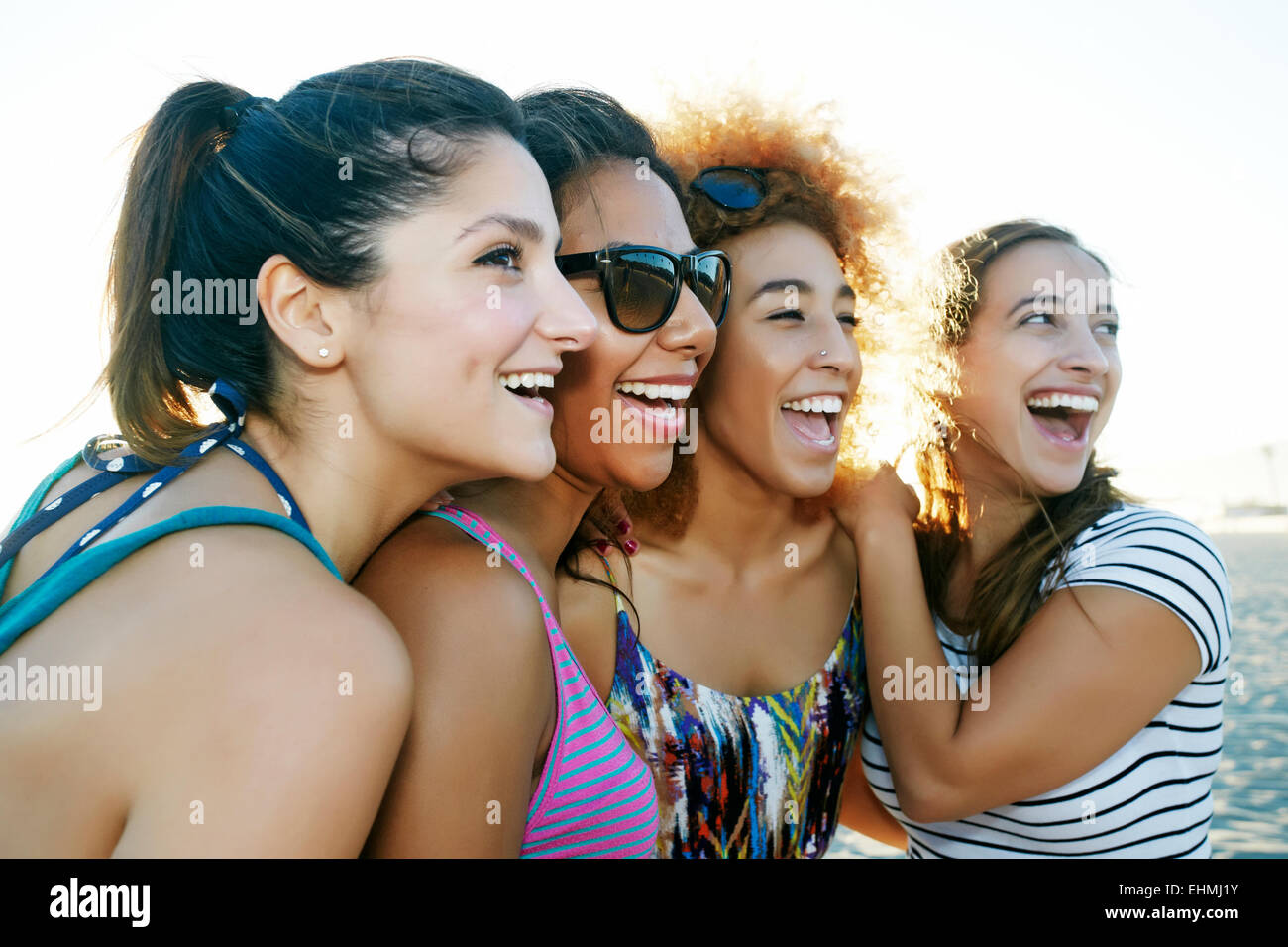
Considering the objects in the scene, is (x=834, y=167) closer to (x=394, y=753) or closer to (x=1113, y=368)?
(x=1113, y=368)

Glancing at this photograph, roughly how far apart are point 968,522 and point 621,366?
5.55 feet

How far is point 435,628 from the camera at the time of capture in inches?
83.6

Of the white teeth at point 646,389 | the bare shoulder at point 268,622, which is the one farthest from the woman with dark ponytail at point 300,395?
the white teeth at point 646,389

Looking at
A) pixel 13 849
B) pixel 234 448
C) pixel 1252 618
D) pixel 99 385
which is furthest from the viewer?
pixel 1252 618

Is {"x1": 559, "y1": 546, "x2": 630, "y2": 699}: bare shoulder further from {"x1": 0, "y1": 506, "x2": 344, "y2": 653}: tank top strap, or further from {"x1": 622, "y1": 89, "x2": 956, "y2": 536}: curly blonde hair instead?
{"x1": 0, "y1": 506, "x2": 344, "y2": 653}: tank top strap

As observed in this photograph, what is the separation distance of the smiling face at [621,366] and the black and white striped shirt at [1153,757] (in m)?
1.41

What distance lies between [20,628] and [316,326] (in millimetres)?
856

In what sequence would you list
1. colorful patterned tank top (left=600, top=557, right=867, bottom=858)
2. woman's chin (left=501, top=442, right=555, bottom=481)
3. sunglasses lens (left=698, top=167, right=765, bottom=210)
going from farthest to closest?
sunglasses lens (left=698, top=167, right=765, bottom=210) → colorful patterned tank top (left=600, top=557, right=867, bottom=858) → woman's chin (left=501, top=442, right=555, bottom=481)

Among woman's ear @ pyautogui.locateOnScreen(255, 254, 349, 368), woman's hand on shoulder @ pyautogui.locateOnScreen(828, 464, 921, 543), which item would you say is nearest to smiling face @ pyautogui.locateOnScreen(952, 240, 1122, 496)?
woman's hand on shoulder @ pyautogui.locateOnScreen(828, 464, 921, 543)

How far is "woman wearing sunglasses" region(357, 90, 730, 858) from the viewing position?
2.03 metres

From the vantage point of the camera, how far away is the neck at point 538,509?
2729 mm

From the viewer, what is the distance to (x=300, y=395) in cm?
217

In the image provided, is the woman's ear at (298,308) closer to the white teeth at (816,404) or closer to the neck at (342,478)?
the neck at (342,478)
